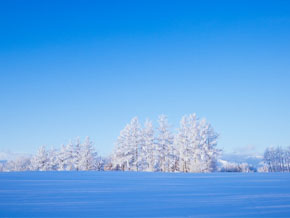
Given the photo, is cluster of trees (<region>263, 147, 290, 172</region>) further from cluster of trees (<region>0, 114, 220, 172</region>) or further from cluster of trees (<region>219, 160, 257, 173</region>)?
cluster of trees (<region>0, 114, 220, 172</region>)

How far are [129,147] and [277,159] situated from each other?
77.2 meters

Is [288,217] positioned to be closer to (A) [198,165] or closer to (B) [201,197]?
(B) [201,197]

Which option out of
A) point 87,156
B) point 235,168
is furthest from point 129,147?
point 235,168

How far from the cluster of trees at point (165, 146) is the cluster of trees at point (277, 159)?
62.6 m

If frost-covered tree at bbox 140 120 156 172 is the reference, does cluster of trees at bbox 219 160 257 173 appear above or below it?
below

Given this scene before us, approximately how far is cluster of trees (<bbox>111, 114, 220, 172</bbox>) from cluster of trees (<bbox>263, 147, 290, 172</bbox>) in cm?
6264

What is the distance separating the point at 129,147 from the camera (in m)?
46.7

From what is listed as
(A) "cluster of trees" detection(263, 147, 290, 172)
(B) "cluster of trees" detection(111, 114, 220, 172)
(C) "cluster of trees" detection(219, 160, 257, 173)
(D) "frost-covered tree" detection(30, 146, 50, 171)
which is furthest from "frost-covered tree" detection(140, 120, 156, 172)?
(A) "cluster of trees" detection(263, 147, 290, 172)

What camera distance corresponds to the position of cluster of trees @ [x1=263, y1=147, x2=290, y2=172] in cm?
9462

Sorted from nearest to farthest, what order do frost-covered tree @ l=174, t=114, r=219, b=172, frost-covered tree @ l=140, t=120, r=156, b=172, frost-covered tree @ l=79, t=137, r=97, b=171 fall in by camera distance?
frost-covered tree @ l=174, t=114, r=219, b=172, frost-covered tree @ l=140, t=120, r=156, b=172, frost-covered tree @ l=79, t=137, r=97, b=171

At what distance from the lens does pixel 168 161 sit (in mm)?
47781

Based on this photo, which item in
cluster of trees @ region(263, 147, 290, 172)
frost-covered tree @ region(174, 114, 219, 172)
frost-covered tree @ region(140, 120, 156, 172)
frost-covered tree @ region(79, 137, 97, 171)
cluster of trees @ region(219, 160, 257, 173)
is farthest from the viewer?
cluster of trees @ region(263, 147, 290, 172)

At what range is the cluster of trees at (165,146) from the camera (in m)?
44.3

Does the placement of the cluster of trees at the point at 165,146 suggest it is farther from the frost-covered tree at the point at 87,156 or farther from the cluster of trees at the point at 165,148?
the frost-covered tree at the point at 87,156
